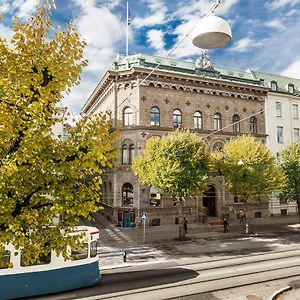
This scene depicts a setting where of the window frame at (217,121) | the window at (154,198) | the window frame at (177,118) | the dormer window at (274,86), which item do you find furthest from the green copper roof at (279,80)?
the window at (154,198)

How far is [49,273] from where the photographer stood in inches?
465

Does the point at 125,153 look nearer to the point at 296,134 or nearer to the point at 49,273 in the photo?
the point at 49,273

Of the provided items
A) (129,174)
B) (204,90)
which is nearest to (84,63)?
(129,174)

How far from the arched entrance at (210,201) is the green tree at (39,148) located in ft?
96.3

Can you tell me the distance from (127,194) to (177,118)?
10802 millimetres

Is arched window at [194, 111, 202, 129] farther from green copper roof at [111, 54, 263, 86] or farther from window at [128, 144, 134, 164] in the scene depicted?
window at [128, 144, 134, 164]

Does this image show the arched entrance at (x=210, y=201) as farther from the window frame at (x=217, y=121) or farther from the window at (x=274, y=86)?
the window at (x=274, y=86)

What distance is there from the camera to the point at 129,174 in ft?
105

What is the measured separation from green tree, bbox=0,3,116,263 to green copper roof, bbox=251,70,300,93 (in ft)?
126

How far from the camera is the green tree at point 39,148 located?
6.76m

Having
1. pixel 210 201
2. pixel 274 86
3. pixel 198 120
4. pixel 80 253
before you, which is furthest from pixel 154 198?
pixel 274 86

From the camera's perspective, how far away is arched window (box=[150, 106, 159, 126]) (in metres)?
32.9

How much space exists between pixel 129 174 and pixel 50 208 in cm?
2478

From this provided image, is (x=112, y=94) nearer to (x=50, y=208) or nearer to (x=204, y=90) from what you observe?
(x=204, y=90)
